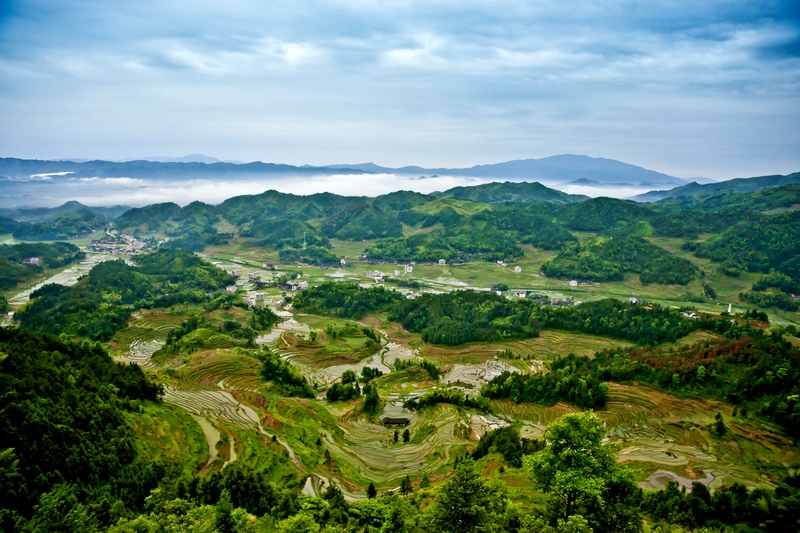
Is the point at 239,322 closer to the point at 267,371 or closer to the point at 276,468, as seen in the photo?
the point at 267,371

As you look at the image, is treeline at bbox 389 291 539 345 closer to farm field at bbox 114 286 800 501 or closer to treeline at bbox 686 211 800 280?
farm field at bbox 114 286 800 501

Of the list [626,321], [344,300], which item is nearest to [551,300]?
[626,321]

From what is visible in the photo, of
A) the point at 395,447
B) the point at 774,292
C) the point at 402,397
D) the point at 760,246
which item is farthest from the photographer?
the point at 760,246

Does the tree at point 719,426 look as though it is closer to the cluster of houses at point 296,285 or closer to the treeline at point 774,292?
the treeline at point 774,292

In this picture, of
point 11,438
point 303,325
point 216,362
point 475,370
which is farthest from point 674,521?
point 303,325

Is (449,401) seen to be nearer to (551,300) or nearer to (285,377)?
(285,377)

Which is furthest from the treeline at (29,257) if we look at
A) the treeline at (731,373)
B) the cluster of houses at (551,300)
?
the treeline at (731,373)
